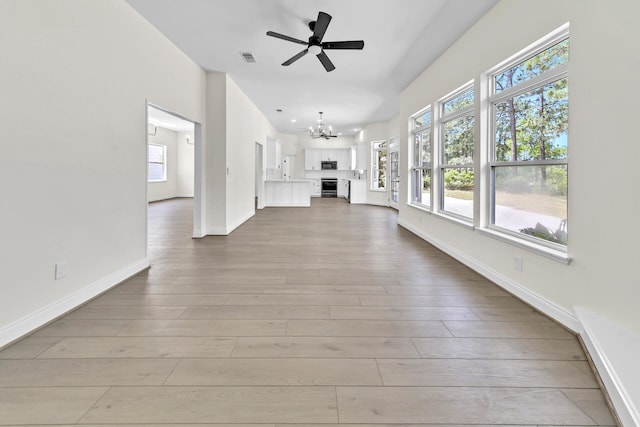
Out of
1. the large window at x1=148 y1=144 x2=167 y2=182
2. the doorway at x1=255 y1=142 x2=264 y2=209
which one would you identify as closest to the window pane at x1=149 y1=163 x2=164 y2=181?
the large window at x1=148 y1=144 x2=167 y2=182

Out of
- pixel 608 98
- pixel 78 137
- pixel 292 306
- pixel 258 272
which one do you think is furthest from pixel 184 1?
pixel 608 98

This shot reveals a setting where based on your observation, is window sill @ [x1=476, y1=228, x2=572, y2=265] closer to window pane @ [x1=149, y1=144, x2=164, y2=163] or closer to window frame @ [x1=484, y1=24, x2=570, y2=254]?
window frame @ [x1=484, y1=24, x2=570, y2=254]

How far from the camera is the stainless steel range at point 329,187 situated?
14.0 meters

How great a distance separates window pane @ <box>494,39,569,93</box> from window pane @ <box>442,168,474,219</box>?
3.49 feet

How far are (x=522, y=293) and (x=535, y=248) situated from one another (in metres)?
0.41

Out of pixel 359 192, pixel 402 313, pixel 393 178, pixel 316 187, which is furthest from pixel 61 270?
pixel 316 187

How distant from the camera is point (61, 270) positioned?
235 cm

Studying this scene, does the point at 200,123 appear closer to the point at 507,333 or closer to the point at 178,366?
the point at 178,366

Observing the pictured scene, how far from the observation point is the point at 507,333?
81.5 inches

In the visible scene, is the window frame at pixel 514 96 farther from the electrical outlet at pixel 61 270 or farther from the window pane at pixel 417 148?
the electrical outlet at pixel 61 270

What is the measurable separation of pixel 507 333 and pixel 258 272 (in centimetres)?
229

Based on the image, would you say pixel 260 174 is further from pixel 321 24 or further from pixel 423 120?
pixel 321 24

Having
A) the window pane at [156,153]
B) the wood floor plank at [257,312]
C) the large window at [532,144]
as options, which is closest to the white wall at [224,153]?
the wood floor plank at [257,312]

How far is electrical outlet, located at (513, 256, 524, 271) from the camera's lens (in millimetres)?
2705
